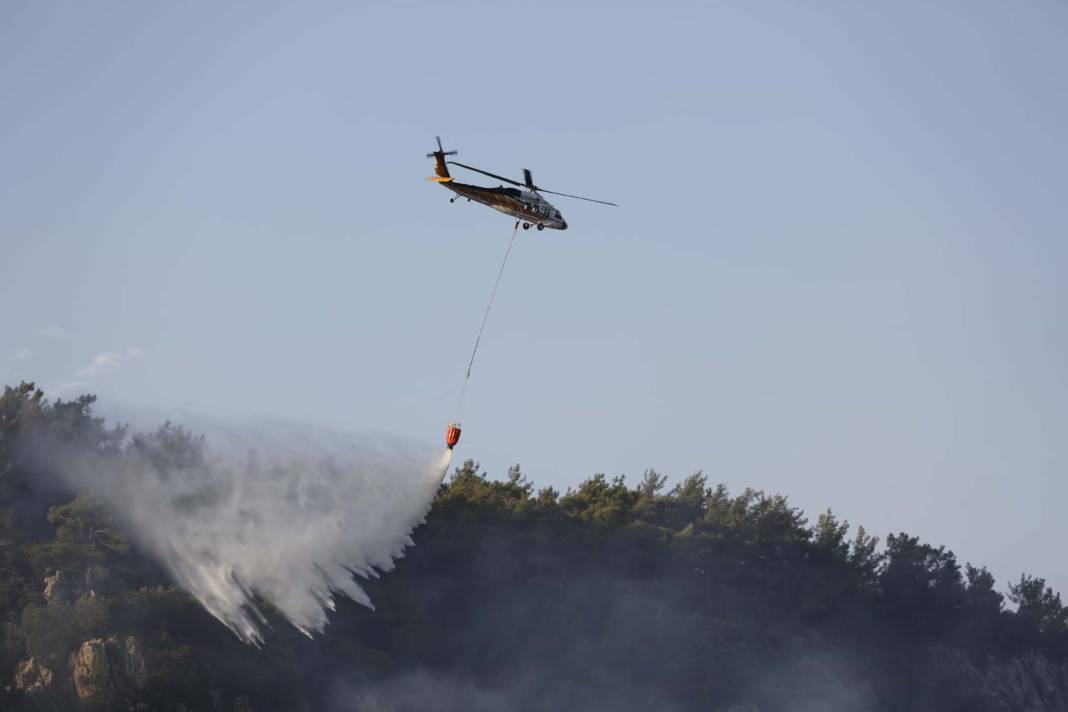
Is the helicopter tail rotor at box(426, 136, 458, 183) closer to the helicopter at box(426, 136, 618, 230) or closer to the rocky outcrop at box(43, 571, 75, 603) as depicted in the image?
the helicopter at box(426, 136, 618, 230)

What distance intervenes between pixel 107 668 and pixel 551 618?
3805 centimetres

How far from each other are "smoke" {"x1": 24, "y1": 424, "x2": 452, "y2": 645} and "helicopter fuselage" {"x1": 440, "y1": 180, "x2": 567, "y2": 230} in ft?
69.1

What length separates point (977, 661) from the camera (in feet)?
469

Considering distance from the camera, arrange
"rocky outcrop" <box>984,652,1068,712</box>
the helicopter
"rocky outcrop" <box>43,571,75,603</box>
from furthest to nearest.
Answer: "rocky outcrop" <box>984,652,1068,712</box> → "rocky outcrop" <box>43,571,75,603</box> → the helicopter

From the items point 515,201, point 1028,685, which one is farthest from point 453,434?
point 1028,685

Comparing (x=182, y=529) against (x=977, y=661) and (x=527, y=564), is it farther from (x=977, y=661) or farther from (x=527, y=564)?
(x=977, y=661)

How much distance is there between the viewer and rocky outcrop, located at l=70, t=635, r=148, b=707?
292ft

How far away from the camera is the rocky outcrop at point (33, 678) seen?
90.3 m

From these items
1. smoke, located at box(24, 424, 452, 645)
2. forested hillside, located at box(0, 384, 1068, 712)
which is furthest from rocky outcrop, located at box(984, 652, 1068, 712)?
smoke, located at box(24, 424, 452, 645)

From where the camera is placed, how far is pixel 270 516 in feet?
292

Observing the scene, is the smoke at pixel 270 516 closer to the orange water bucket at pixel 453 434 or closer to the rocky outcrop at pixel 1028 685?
the orange water bucket at pixel 453 434

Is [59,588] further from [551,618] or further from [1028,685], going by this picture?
[1028,685]

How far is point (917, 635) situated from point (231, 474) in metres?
78.0

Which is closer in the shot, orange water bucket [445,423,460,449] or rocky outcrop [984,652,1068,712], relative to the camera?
orange water bucket [445,423,460,449]
